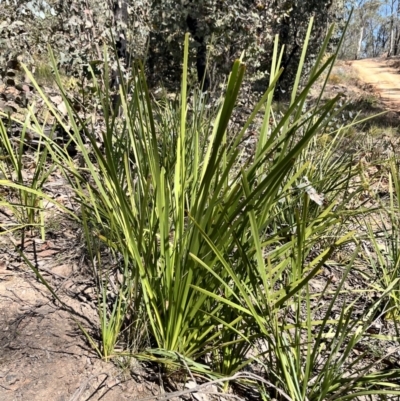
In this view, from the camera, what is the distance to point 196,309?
831mm

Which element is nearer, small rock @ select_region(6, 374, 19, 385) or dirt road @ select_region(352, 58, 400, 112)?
small rock @ select_region(6, 374, 19, 385)

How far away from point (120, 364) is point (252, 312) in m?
0.38

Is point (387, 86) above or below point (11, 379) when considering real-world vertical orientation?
above

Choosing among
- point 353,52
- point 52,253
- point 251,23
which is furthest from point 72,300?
point 353,52

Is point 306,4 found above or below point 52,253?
above

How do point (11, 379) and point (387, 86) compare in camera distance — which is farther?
point (387, 86)

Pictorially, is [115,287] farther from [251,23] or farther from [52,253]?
[251,23]

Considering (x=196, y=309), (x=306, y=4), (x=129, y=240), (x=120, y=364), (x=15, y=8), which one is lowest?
(x=120, y=364)

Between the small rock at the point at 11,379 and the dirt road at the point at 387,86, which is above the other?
the dirt road at the point at 387,86

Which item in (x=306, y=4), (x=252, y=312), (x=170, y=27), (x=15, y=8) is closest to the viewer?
(x=252, y=312)

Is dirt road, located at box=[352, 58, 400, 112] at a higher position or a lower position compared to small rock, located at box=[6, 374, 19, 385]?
higher

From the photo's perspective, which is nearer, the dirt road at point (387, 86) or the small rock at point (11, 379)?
the small rock at point (11, 379)

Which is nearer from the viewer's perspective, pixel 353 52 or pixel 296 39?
pixel 296 39

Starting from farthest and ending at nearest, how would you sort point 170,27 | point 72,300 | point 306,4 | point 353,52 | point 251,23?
point 353,52
point 306,4
point 170,27
point 251,23
point 72,300
